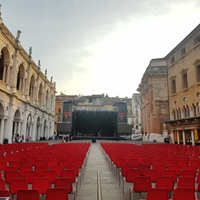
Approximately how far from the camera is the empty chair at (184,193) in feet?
12.3

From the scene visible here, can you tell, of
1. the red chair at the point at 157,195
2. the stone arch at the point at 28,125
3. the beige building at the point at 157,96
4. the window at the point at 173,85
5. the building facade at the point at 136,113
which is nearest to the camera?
the red chair at the point at 157,195

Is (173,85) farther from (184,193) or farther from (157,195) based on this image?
(157,195)

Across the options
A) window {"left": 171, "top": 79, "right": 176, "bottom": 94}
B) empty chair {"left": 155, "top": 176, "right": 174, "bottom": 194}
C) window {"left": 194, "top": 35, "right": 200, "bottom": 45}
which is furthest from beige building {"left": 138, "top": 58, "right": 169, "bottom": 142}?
empty chair {"left": 155, "top": 176, "right": 174, "bottom": 194}

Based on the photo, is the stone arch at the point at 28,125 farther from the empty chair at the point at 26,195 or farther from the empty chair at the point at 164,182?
the empty chair at the point at 164,182

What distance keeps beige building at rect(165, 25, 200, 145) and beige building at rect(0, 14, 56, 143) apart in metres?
23.4

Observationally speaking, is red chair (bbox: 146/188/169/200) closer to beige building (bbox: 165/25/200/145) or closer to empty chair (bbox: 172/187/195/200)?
empty chair (bbox: 172/187/195/200)

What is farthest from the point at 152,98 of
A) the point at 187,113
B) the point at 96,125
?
the point at 96,125

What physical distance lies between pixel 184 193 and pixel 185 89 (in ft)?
93.8

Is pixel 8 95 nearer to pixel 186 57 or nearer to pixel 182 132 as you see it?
pixel 182 132

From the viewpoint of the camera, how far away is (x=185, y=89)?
29547 millimetres

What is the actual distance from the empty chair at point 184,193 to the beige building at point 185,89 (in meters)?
21.8

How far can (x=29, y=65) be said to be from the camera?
3191 centimetres

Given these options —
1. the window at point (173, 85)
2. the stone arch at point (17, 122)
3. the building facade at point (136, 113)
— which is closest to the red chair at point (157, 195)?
the stone arch at point (17, 122)

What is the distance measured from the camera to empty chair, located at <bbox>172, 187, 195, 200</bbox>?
374 cm
